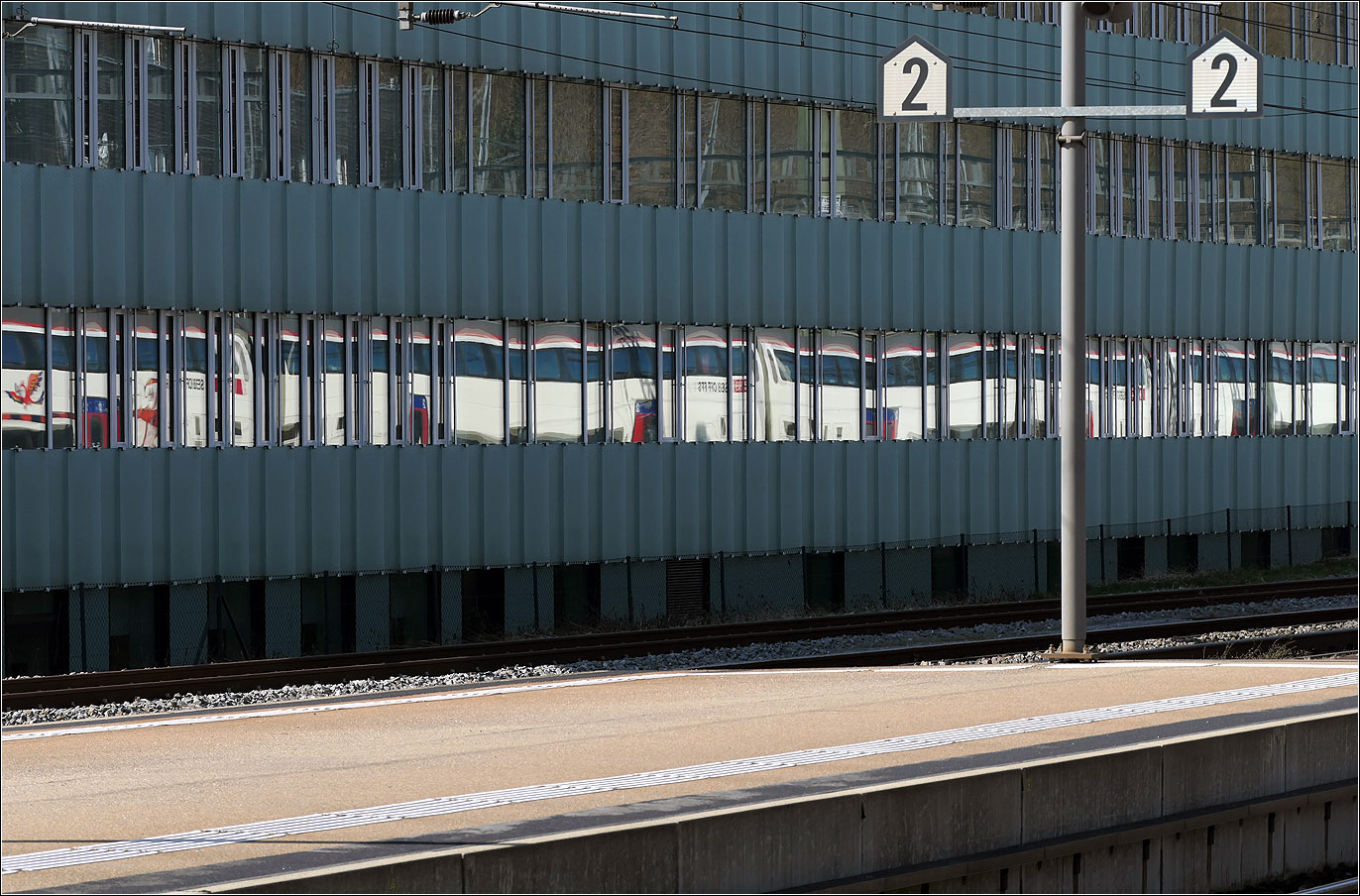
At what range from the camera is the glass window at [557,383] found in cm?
2814

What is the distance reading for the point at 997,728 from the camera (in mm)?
13672

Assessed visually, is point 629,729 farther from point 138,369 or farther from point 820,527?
point 820,527

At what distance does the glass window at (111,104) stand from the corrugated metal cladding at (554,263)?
0.28m

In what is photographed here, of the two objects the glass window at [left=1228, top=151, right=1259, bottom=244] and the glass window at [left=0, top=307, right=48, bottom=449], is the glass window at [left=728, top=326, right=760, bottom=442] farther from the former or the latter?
the glass window at [left=1228, top=151, right=1259, bottom=244]

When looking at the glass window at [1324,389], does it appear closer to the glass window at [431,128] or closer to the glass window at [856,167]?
the glass window at [856,167]

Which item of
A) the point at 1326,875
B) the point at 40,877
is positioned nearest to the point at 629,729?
the point at 1326,875

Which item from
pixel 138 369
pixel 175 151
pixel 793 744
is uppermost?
pixel 175 151

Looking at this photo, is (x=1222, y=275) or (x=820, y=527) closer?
(x=820, y=527)

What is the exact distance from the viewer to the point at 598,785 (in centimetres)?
1123

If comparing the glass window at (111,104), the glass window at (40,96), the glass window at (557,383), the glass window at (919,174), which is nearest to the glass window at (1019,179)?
the glass window at (919,174)

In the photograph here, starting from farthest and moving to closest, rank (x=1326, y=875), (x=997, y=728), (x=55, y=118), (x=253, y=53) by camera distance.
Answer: (x=253, y=53), (x=55, y=118), (x=997, y=728), (x=1326, y=875)

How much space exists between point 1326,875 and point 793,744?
3723 mm

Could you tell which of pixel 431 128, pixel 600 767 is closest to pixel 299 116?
pixel 431 128

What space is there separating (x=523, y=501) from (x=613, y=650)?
22.8ft
